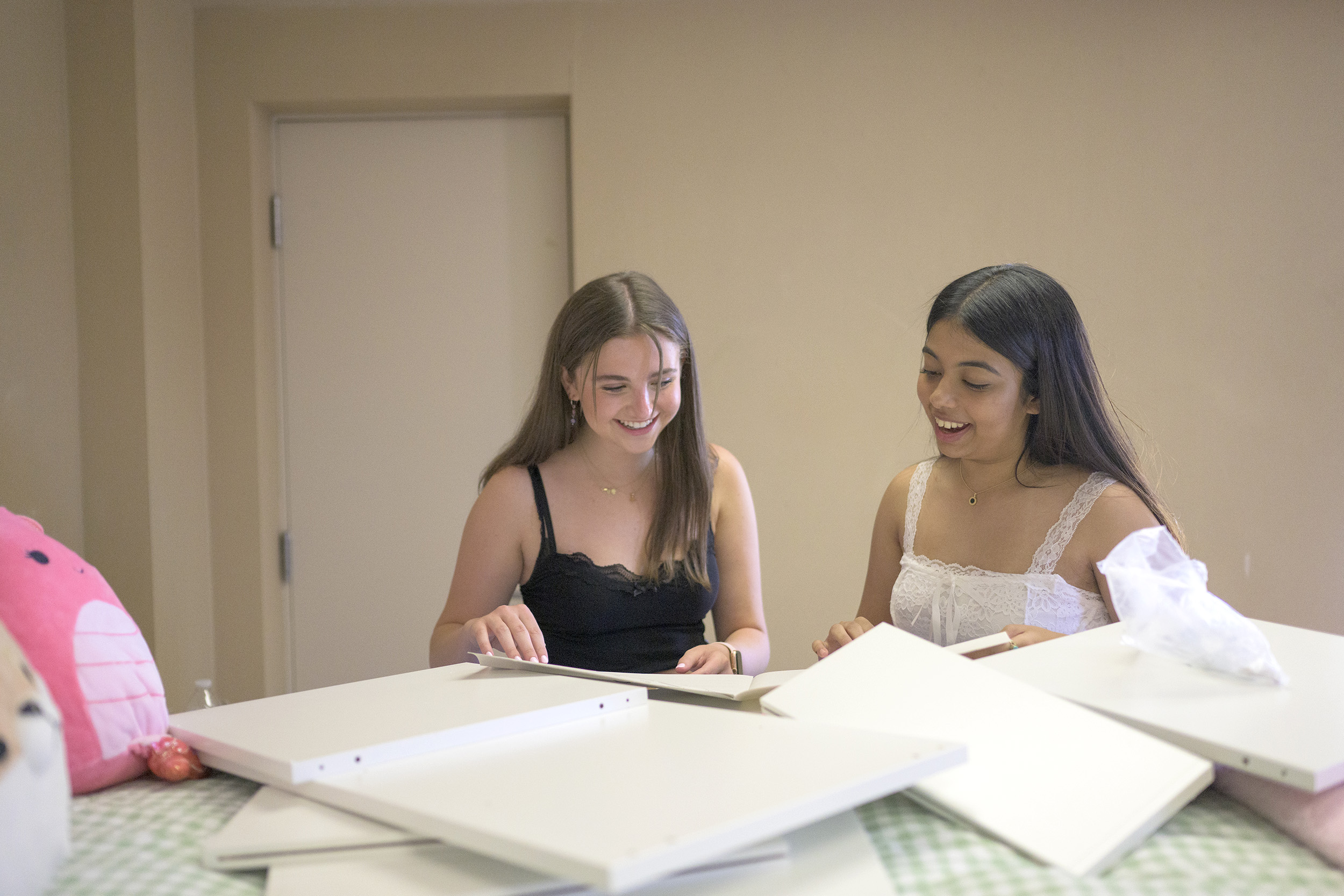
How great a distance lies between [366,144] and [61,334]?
3.51 feet

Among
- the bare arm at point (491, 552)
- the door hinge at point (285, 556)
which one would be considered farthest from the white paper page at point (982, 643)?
the door hinge at point (285, 556)

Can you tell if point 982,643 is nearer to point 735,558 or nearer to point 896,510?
point 896,510

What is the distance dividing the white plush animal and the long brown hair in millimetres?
1155

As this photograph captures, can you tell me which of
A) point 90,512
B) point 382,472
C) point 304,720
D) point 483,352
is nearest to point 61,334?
point 90,512

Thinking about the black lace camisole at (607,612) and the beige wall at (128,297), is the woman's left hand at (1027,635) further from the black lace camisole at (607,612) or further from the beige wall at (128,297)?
the beige wall at (128,297)

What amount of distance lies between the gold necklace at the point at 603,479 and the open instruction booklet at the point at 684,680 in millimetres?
708

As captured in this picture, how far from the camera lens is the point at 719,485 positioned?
1935 mm

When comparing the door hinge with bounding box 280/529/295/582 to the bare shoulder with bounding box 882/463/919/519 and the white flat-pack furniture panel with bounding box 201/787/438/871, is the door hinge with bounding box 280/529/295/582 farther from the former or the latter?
the white flat-pack furniture panel with bounding box 201/787/438/871

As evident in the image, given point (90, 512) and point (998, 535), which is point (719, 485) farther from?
point (90, 512)

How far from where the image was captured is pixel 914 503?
1.76 metres

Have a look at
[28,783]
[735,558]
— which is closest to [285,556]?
[735,558]

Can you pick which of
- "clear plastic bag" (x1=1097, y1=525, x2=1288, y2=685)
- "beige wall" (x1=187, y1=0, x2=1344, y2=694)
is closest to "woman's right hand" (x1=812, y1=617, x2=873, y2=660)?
"clear plastic bag" (x1=1097, y1=525, x2=1288, y2=685)

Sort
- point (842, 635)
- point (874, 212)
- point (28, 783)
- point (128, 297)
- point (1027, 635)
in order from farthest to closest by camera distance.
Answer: point (874, 212)
point (128, 297)
point (842, 635)
point (1027, 635)
point (28, 783)

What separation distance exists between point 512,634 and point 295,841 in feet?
2.04
